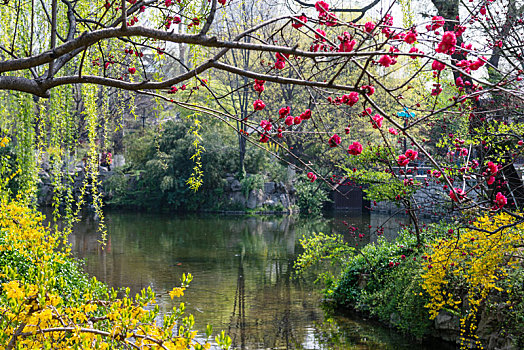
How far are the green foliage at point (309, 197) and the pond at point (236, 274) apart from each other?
10.9 ft

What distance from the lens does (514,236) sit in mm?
4574

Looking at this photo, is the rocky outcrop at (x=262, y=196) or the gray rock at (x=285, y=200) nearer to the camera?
the rocky outcrop at (x=262, y=196)

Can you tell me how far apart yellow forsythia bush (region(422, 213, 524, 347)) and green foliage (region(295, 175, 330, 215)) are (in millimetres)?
13907

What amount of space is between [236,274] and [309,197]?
1120cm

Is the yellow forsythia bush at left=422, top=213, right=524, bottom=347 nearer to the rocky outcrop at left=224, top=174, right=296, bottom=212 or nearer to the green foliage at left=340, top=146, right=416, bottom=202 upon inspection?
the green foliage at left=340, top=146, right=416, bottom=202

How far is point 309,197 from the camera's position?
64.2 ft

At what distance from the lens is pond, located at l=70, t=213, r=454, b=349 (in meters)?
5.67

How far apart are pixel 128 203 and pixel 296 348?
15.8m

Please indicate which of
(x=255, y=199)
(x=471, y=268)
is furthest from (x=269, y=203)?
(x=471, y=268)

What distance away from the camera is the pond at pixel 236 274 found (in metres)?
5.67

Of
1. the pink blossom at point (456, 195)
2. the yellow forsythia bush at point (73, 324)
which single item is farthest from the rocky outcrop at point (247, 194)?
the yellow forsythia bush at point (73, 324)

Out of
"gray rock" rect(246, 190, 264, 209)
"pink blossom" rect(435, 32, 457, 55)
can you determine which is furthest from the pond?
"pink blossom" rect(435, 32, 457, 55)

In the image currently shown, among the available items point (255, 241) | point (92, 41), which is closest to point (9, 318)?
point (92, 41)

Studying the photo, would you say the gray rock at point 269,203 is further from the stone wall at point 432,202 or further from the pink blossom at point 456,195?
the pink blossom at point 456,195
